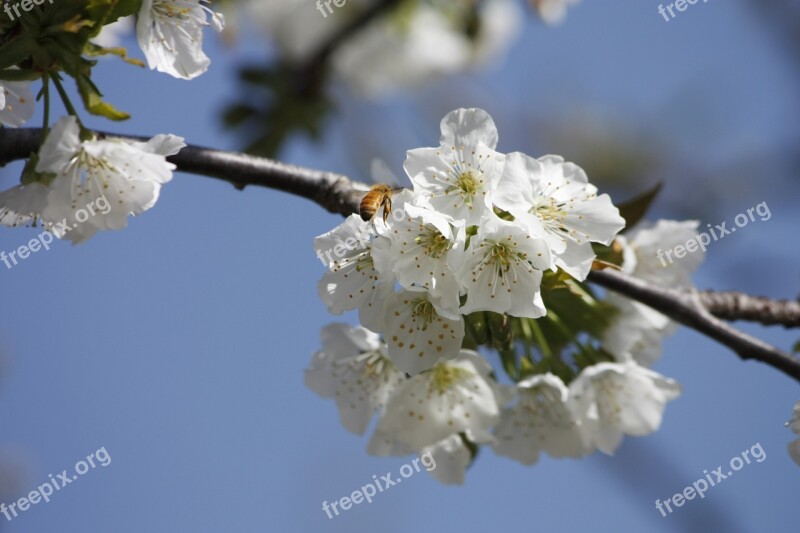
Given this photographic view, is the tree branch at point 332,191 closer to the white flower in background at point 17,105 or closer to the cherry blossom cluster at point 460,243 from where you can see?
the white flower in background at point 17,105

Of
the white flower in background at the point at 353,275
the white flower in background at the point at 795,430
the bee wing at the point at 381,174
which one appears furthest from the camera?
the bee wing at the point at 381,174

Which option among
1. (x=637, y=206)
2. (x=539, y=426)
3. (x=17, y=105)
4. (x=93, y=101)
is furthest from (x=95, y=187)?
(x=637, y=206)

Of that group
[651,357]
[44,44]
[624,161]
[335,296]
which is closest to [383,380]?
[335,296]

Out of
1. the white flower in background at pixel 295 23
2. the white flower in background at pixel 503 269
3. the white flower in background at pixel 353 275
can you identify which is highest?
the white flower in background at pixel 295 23

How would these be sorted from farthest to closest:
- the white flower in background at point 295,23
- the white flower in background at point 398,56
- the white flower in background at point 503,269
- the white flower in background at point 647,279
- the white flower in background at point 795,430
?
the white flower in background at point 398,56 < the white flower in background at point 295,23 < the white flower in background at point 647,279 < the white flower in background at point 795,430 < the white flower in background at point 503,269

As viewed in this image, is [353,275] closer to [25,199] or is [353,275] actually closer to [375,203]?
[375,203]

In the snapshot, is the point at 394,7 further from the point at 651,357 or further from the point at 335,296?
the point at 335,296

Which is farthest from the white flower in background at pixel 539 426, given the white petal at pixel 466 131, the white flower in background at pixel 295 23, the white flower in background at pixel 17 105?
the white flower in background at pixel 295 23
